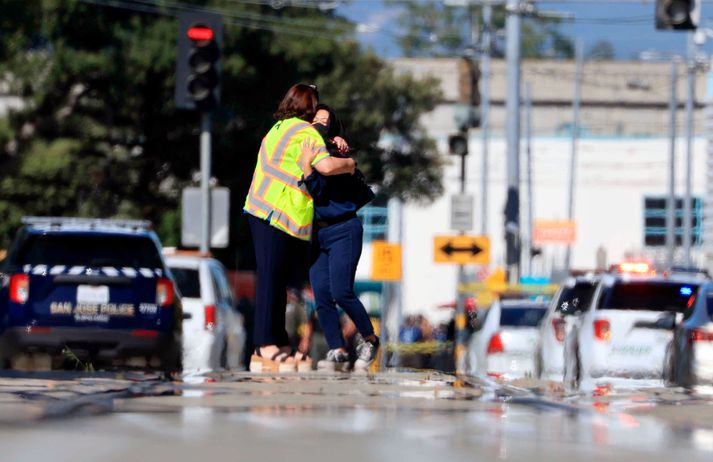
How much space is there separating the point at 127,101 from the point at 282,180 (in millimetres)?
29323

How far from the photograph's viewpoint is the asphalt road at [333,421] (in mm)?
7016

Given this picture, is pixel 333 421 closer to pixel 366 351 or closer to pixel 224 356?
pixel 366 351

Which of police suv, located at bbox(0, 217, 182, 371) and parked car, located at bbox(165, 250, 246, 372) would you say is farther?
parked car, located at bbox(165, 250, 246, 372)

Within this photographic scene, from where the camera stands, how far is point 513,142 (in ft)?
119

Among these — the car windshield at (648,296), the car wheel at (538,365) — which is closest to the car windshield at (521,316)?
the car wheel at (538,365)

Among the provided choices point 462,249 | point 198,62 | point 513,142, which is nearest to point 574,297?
point 198,62

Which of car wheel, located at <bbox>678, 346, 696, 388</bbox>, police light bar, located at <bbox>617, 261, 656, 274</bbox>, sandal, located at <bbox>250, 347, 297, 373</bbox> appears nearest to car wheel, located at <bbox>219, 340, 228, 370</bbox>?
police light bar, located at <bbox>617, 261, 656, 274</bbox>

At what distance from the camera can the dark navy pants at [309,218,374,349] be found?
39.0ft

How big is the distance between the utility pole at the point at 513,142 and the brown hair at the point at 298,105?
23230mm

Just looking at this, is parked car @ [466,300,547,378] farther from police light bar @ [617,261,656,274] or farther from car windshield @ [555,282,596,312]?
police light bar @ [617,261,656,274]

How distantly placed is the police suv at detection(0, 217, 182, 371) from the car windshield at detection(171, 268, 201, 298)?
3.74m

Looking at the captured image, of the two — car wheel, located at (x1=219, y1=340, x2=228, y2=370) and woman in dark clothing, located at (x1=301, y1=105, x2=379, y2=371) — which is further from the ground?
woman in dark clothing, located at (x1=301, y1=105, x2=379, y2=371)

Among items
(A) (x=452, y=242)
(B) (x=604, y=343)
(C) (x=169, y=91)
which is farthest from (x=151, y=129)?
(B) (x=604, y=343)

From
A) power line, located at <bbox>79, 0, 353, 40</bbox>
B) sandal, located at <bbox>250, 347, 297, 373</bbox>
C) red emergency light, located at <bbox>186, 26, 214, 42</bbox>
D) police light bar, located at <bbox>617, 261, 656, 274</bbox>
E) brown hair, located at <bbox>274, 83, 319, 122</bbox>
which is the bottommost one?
sandal, located at <bbox>250, 347, 297, 373</bbox>
